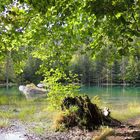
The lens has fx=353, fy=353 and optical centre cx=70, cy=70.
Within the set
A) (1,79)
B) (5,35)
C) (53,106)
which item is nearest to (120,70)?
(1,79)

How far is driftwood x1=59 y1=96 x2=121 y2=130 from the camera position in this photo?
17.4 meters

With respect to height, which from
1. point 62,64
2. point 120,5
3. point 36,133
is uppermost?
point 120,5

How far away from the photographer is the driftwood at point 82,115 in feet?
57.1

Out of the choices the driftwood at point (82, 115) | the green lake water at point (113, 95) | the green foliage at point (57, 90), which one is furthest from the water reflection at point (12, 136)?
the green lake water at point (113, 95)

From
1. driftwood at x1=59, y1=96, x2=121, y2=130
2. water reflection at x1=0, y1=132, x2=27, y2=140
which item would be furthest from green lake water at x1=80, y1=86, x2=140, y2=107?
water reflection at x1=0, y1=132, x2=27, y2=140

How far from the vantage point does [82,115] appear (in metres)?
17.7

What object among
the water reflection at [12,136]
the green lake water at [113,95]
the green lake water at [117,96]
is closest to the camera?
the water reflection at [12,136]

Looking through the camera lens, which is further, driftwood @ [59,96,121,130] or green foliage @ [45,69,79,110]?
green foliage @ [45,69,79,110]

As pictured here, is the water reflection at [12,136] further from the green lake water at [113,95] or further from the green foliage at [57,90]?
the green lake water at [113,95]

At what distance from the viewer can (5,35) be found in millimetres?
9766

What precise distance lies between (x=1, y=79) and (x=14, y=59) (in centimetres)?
10434

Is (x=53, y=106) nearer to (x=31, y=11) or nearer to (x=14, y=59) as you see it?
(x=14, y=59)

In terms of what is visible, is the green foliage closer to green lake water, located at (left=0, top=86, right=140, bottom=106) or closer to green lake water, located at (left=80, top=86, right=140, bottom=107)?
green lake water, located at (left=80, top=86, right=140, bottom=107)

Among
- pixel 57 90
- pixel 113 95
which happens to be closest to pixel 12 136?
pixel 57 90
